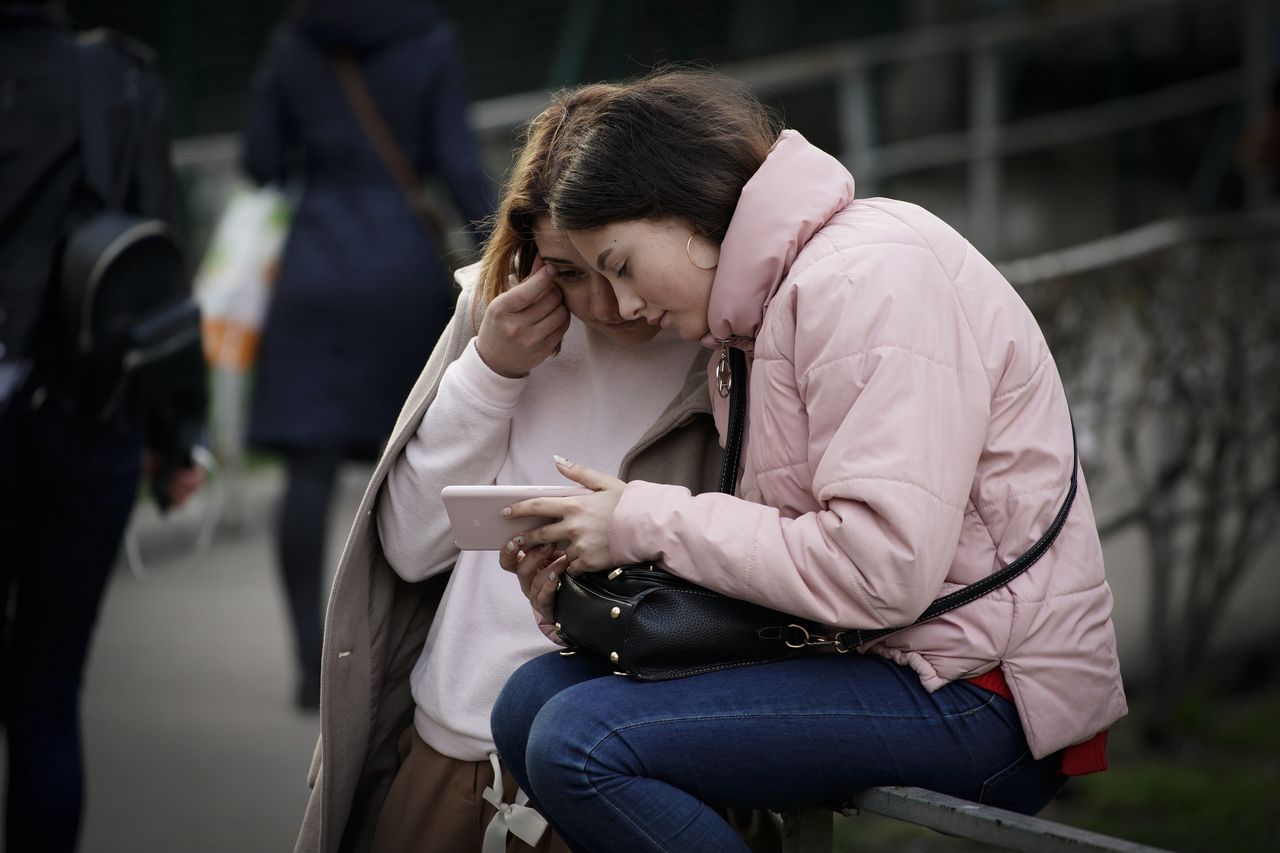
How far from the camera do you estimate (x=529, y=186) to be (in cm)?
231

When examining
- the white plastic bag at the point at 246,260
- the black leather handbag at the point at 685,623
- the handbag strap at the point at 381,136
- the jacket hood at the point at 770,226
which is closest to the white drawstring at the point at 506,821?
the black leather handbag at the point at 685,623

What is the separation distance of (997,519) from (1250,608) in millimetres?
4691

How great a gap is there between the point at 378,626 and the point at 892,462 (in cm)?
104

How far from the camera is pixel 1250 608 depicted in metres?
6.19

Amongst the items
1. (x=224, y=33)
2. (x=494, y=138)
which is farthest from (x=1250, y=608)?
(x=224, y=33)

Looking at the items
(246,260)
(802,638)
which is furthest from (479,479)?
(246,260)

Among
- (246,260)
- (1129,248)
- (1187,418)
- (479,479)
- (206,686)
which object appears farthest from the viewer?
(246,260)

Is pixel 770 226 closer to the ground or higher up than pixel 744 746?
higher up

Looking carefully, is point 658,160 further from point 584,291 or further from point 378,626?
point 378,626

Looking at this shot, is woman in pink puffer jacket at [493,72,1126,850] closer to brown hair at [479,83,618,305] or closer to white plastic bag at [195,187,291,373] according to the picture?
brown hair at [479,83,618,305]

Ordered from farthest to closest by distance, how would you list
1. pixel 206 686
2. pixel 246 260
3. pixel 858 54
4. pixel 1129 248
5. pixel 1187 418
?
pixel 858 54
pixel 246 260
pixel 1129 248
pixel 206 686
pixel 1187 418

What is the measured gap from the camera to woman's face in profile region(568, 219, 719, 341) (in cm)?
212

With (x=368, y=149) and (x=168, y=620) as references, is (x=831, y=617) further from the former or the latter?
(x=168, y=620)

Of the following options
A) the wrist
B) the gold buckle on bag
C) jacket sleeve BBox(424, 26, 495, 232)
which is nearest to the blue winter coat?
jacket sleeve BBox(424, 26, 495, 232)
